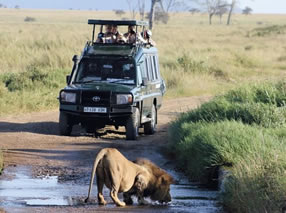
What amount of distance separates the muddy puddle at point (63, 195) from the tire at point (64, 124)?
3.40 metres

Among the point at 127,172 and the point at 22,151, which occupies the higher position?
the point at 127,172

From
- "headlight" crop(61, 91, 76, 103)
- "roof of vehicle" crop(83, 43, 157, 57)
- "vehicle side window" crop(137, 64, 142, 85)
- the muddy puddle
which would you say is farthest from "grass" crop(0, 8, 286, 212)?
"headlight" crop(61, 91, 76, 103)

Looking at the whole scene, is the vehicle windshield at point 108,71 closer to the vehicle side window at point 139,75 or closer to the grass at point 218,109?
the vehicle side window at point 139,75

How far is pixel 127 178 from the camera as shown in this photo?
8164 mm

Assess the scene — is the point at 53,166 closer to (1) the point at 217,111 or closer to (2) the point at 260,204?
(1) the point at 217,111

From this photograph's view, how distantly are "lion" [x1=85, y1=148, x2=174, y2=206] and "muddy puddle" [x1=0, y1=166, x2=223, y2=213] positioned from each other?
0.42 ft

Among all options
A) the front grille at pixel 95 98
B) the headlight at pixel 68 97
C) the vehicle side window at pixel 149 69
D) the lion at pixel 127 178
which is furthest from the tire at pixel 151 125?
the lion at pixel 127 178

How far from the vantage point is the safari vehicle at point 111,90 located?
13531mm

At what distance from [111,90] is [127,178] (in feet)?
17.9

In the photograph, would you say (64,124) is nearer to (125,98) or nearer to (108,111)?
(108,111)

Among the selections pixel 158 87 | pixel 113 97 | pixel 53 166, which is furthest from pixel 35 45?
pixel 53 166

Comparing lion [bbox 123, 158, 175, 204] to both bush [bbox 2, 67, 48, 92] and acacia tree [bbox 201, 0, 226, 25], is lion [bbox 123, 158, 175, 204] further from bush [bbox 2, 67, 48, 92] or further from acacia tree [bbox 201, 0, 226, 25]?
acacia tree [bbox 201, 0, 226, 25]

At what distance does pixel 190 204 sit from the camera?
27.7 ft

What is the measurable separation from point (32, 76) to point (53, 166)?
11769 mm
